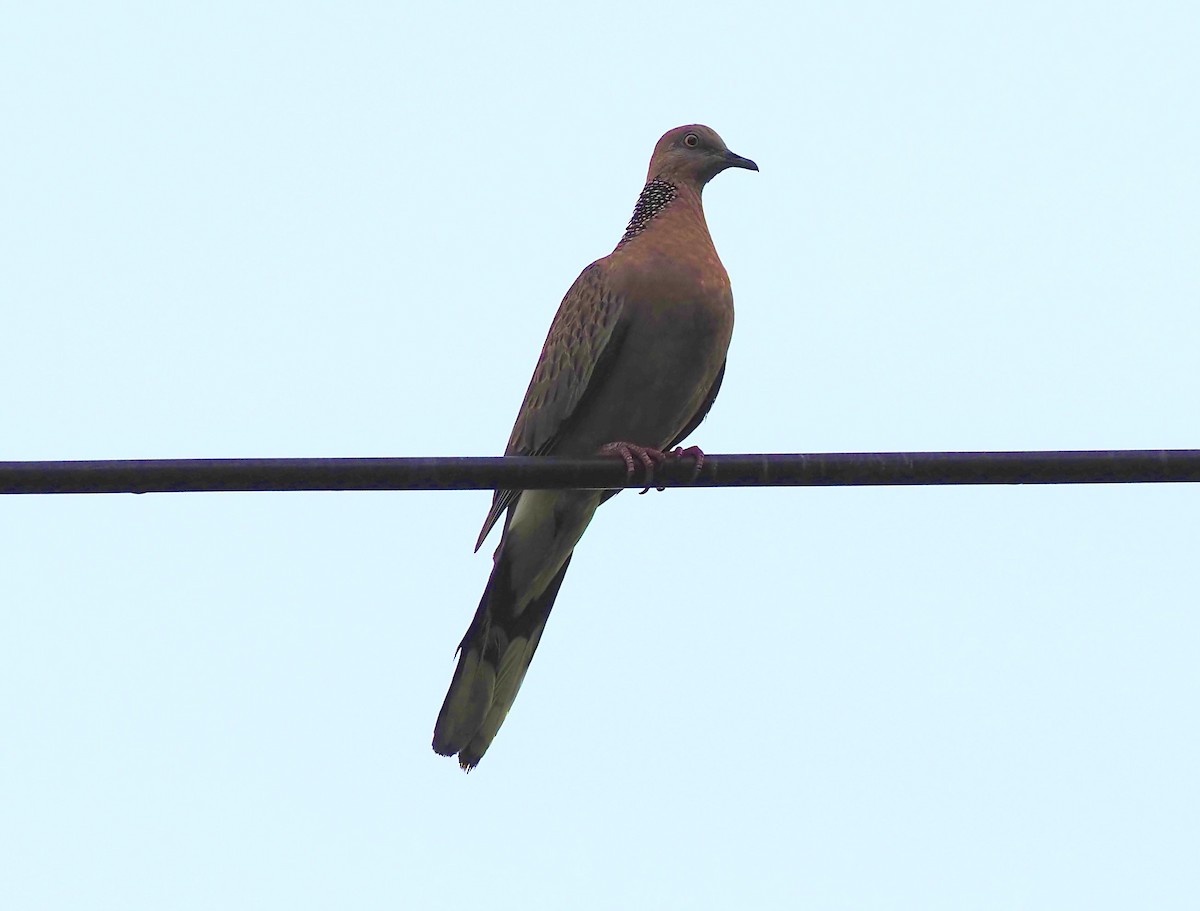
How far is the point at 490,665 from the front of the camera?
5902 millimetres

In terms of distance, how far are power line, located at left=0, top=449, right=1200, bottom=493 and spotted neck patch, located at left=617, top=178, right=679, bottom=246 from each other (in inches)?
106

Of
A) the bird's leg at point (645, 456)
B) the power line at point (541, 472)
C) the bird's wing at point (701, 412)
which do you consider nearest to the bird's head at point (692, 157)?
the bird's wing at point (701, 412)

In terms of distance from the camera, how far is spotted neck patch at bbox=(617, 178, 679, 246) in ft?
20.4

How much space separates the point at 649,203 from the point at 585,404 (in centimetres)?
104

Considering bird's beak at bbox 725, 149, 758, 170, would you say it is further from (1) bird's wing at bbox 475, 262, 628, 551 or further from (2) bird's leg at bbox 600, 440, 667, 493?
(2) bird's leg at bbox 600, 440, 667, 493

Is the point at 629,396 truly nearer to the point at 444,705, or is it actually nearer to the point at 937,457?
the point at 444,705

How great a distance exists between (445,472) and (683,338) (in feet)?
7.79

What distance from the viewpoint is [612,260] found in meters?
5.93

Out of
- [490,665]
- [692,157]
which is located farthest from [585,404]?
[692,157]

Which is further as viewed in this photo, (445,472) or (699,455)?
(699,455)

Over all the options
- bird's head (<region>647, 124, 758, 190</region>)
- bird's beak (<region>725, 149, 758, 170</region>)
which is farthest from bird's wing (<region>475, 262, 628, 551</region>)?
bird's beak (<region>725, 149, 758, 170</region>)

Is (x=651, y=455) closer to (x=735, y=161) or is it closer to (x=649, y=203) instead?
(x=649, y=203)

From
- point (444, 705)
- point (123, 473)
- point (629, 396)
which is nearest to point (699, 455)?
point (629, 396)

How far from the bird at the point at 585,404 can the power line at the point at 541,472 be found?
75.8 inches
